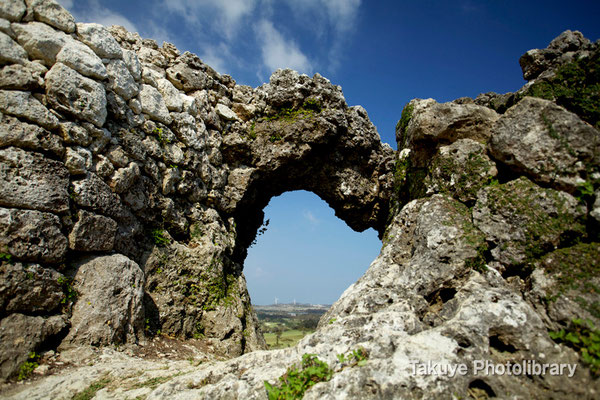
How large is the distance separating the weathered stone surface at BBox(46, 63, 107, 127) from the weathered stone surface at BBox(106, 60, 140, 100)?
748 mm

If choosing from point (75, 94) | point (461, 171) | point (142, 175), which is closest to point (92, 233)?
point (142, 175)

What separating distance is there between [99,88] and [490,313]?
1158 centimetres

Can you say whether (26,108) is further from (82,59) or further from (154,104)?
(154,104)

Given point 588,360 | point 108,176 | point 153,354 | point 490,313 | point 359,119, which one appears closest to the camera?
point 588,360

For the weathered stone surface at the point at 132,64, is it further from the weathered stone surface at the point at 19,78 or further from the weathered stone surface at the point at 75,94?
the weathered stone surface at the point at 19,78

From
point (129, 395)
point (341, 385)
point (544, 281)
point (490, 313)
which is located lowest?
point (129, 395)

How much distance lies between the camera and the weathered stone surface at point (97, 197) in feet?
27.9

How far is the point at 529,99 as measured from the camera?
24.9 feet

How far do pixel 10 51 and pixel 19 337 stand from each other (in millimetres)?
6902

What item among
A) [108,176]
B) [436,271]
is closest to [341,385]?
[436,271]

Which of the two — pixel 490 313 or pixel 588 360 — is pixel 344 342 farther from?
pixel 588 360

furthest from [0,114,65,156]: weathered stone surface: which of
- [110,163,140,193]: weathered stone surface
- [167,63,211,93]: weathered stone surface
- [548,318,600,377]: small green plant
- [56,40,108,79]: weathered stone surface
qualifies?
[548,318,600,377]: small green plant

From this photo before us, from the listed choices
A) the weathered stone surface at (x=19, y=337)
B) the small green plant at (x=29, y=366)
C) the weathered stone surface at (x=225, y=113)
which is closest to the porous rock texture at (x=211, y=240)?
the weathered stone surface at (x=19, y=337)

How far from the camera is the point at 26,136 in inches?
298
